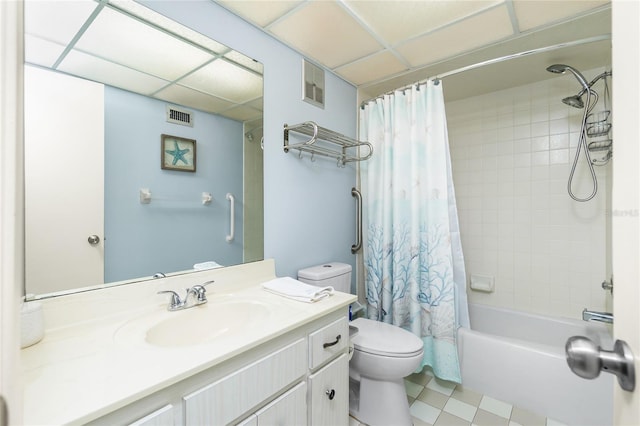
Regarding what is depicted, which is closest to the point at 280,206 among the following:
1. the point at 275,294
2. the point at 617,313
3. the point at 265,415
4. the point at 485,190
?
the point at 275,294

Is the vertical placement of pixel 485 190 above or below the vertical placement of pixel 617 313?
above

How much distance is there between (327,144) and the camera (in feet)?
6.44

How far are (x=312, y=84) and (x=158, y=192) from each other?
1.19 metres

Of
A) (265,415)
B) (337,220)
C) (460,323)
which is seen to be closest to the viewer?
(265,415)

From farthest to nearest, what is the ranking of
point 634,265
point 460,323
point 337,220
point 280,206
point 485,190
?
point 485,190, point 337,220, point 460,323, point 280,206, point 634,265

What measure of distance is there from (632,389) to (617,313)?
12cm

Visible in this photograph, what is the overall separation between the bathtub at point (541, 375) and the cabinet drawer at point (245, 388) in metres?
1.35

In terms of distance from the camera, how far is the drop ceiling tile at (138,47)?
1003 mm

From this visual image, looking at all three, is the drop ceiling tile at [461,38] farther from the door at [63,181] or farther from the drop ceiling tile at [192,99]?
the door at [63,181]

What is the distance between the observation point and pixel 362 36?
1.55 metres

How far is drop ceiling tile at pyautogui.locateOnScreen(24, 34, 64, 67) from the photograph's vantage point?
853 mm

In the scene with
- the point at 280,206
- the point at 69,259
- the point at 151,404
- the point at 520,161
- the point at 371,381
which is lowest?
the point at 371,381

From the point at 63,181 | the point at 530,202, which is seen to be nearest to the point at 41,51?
the point at 63,181

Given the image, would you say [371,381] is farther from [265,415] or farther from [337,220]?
[337,220]
